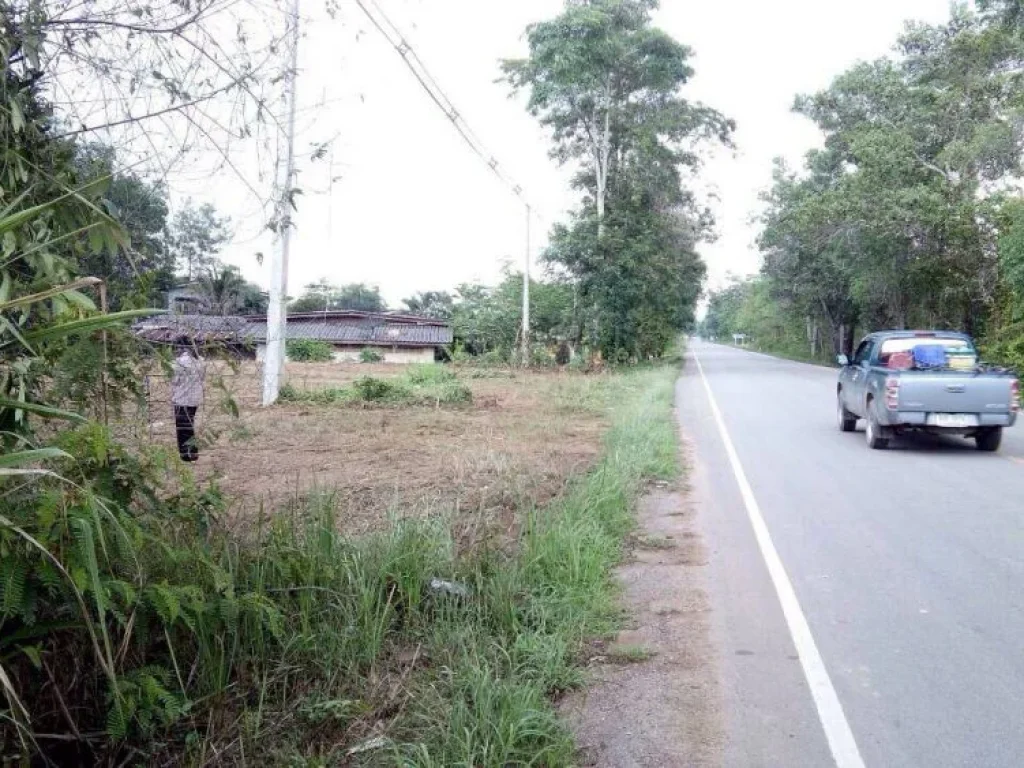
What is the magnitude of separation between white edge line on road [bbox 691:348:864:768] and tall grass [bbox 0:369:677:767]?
1.14 meters

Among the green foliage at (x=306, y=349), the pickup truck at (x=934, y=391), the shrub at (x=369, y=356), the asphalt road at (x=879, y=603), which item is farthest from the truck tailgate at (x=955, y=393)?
the shrub at (x=369, y=356)

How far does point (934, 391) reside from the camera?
471 inches

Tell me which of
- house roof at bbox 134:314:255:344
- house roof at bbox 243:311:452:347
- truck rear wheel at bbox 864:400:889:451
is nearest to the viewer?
house roof at bbox 134:314:255:344

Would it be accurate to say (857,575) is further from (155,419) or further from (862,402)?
(862,402)

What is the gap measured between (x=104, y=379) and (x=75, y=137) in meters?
1.40

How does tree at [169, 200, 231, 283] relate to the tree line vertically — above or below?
below

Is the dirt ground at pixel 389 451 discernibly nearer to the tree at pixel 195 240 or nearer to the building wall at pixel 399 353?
the tree at pixel 195 240

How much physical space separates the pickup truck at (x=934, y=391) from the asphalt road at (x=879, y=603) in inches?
21.1

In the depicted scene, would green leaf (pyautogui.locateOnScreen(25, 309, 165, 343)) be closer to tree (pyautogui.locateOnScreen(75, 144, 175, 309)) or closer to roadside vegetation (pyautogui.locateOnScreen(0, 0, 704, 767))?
roadside vegetation (pyautogui.locateOnScreen(0, 0, 704, 767))

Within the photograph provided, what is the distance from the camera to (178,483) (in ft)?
13.6

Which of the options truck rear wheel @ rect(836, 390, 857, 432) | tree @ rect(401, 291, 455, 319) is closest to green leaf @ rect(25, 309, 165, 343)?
truck rear wheel @ rect(836, 390, 857, 432)

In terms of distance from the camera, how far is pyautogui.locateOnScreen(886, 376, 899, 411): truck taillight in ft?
39.7

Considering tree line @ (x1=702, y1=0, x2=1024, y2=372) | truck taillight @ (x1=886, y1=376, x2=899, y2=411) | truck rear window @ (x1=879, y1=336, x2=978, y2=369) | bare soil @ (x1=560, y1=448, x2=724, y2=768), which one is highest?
tree line @ (x1=702, y1=0, x2=1024, y2=372)

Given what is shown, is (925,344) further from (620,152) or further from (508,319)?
(508,319)
